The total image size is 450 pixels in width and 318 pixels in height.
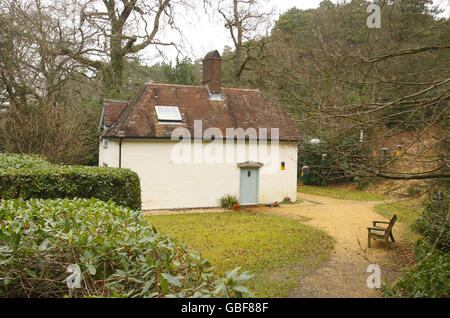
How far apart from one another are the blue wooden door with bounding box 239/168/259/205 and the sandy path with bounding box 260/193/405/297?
136 centimetres

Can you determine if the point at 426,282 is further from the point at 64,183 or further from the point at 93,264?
the point at 64,183

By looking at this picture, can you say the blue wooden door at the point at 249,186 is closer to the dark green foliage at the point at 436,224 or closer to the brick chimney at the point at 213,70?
the brick chimney at the point at 213,70

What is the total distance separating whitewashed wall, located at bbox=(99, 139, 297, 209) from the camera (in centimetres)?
1745

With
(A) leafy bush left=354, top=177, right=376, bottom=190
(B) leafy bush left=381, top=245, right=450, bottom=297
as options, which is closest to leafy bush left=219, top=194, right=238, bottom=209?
(A) leafy bush left=354, top=177, right=376, bottom=190

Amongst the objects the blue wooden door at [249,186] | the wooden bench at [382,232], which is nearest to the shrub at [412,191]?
the wooden bench at [382,232]

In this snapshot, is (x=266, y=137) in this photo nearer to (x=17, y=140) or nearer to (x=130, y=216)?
(x=17, y=140)

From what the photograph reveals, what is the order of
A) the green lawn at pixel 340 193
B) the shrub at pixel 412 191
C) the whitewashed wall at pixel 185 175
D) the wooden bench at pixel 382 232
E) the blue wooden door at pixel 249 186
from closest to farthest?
the shrub at pixel 412 191
the wooden bench at pixel 382 232
the whitewashed wall at pixel 185 175
the blue wooden door at pixel 249 186
the green lawn at pixel 340 193

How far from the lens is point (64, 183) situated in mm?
9797

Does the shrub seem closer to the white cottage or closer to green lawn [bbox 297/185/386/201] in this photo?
the white cottage

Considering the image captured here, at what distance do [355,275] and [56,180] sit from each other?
817 cm

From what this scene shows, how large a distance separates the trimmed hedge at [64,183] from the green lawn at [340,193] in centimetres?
1565

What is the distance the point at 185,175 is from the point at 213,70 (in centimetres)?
668

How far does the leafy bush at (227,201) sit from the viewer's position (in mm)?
18875
